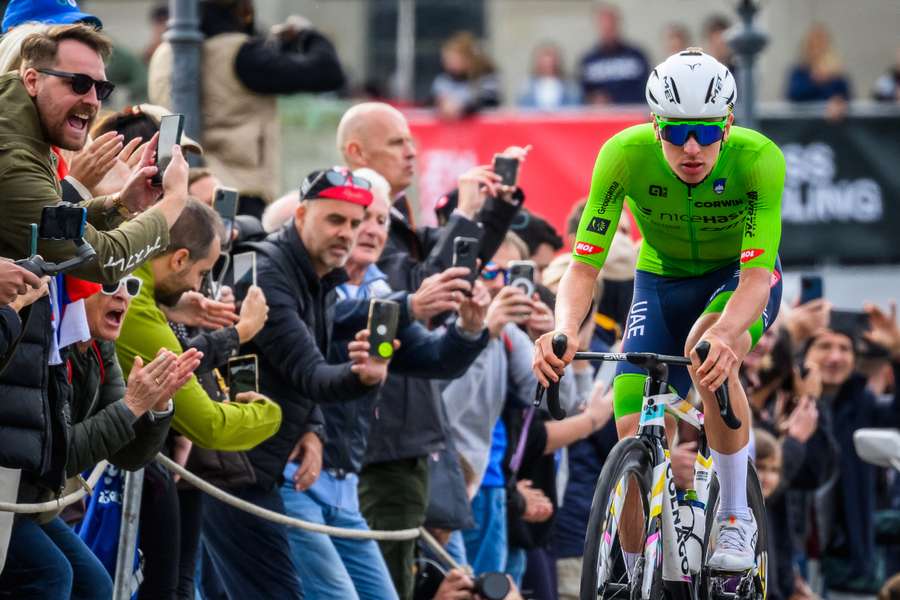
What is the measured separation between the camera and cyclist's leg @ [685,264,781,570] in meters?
7.81

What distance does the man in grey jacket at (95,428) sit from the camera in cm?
626

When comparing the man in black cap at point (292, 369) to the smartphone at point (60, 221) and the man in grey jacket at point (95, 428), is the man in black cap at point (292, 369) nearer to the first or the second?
the man in grey jacket at point (95, 428)

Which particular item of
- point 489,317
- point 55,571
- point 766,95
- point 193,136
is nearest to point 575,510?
point 489,317

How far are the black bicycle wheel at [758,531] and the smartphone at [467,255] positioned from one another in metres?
1.43

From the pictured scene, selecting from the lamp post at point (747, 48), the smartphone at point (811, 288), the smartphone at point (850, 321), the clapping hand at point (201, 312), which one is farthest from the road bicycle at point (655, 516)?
the lamp post at point (747, 48)

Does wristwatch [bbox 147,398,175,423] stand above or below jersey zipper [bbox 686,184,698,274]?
below


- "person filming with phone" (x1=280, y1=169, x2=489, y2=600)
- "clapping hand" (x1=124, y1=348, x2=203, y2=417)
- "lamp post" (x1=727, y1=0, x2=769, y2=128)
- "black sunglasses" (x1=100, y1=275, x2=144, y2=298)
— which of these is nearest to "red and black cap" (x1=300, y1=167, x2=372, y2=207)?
"person filming with phone" (x1=280, y1=169, x2=489, y2=600)

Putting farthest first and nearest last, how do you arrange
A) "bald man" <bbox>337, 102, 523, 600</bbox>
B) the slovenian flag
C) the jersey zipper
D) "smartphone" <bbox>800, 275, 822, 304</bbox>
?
"smartphone" <bbox>800, 275, 822, 304</bbox>, "bald man" <bbox>337, 102, 523, 600</bbox>, the jersey zipper, the slovenian flag

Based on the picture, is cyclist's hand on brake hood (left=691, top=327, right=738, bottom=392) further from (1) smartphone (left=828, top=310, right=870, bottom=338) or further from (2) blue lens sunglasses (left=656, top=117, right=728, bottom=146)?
(1) smartphone (left=828, top=310, right=870, bottom=338)

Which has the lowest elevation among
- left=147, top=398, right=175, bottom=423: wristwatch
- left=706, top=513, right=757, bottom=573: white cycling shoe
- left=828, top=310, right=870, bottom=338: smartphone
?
left=706, top=513, right=757, bottom=573: white cycling shoe

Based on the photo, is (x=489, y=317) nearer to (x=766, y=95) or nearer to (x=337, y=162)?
(x=337, y=162)

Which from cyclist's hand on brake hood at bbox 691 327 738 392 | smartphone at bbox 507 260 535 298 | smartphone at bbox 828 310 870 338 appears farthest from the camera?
smartphone at bbox 828 310 870 338

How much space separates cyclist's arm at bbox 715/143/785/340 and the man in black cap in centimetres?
152

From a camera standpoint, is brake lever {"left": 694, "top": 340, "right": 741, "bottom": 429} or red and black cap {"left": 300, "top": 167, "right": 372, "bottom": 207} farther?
red and black cap {"left": 300, "top": 167, "right": 372, "bottom": 207}
